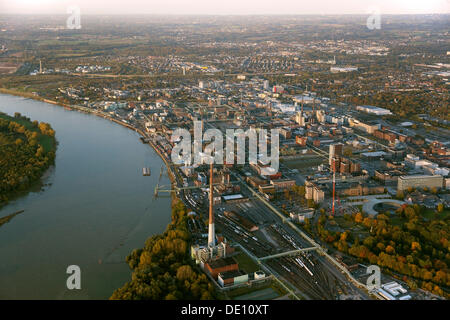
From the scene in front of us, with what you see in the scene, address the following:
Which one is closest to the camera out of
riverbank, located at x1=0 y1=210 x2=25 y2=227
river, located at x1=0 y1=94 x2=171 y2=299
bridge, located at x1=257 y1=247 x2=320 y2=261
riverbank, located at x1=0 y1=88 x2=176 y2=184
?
river, located at x1=0 y1=94 x2=171 y2=299

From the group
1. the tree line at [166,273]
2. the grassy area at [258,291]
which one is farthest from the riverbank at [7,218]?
the grassy area at [258,291]

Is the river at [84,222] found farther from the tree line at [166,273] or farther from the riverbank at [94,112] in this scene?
the tree line at [166,273]

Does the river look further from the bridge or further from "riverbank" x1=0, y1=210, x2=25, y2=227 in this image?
the bridge

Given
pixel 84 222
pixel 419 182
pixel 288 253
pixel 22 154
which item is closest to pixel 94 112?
pixel 22 154

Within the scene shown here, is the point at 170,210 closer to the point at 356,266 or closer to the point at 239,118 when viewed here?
the point at 356,266

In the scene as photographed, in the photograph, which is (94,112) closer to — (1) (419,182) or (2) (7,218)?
(2) (7,218)

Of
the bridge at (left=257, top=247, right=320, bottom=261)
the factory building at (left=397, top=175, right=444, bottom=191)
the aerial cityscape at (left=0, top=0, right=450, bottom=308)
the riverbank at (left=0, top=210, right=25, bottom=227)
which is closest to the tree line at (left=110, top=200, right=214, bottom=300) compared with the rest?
the aerial cityscape at (left=0, top=0, right=450, bottom=308)
